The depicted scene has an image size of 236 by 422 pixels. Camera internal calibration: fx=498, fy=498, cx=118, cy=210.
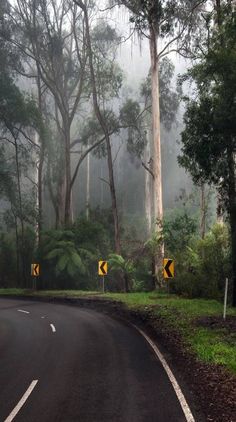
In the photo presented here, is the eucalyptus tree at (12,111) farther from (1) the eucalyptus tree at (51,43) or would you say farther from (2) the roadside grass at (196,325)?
(2) the roadside grass at (196,325)

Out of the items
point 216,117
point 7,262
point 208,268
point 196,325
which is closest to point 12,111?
point 7,262

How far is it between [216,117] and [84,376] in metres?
9.49

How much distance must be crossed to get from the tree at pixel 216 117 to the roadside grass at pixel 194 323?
320 centimetres

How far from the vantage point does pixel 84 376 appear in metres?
8.83

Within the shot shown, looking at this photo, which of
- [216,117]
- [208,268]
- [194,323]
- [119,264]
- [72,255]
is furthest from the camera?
[72,255]

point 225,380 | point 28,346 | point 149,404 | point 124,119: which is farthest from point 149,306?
point 124,119

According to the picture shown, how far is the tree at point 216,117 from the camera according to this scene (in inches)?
602

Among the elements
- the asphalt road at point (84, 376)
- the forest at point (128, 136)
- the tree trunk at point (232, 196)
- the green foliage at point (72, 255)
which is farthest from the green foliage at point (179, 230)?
the asphalt road at point (84, 376)

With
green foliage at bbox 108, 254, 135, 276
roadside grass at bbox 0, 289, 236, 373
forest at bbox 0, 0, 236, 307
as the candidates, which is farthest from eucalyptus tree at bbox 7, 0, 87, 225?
roadside grass at bbox 0, 289, 236, 373

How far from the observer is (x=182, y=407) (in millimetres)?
6906

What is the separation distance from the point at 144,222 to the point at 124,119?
21.8 m

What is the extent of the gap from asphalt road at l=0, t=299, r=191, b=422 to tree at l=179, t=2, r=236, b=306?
19.7ft

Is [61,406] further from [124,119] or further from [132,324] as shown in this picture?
[124,119]

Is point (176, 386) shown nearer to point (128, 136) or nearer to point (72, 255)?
point (72, 255)
